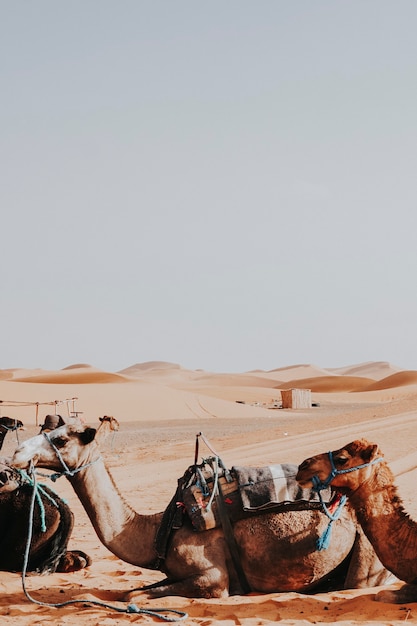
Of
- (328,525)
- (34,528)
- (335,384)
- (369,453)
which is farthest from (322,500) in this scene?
(335,384)

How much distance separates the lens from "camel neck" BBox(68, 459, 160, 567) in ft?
20.6

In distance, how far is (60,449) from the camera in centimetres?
625

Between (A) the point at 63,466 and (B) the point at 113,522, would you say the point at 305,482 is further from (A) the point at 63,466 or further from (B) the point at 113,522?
(A) the point at 63,466

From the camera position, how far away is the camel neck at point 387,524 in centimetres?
566

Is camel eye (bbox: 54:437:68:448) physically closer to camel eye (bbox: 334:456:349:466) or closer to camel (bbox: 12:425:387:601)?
camel (bbox: 12:425:387:601)

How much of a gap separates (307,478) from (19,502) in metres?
3.07

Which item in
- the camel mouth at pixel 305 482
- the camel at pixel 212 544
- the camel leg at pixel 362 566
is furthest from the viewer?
the camel leg at pixel 362 566

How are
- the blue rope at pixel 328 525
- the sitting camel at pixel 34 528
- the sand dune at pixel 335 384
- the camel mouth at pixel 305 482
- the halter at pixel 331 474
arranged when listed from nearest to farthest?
the halter at pixel 331 474 → the camel mouth at pixel 305 482 → the blue rope at pixel 328 525 → the sitting camel at pixel 34 528 → the sand dune at pixel 335 384

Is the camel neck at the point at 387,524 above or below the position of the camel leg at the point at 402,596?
above

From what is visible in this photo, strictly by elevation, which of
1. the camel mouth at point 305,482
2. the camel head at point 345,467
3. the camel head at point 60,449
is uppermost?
the camel head at point 60,449

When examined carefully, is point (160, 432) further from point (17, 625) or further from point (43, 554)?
point (17, 625)

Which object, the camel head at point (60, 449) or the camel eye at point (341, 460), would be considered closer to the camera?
the camel eye at point (341, 460)

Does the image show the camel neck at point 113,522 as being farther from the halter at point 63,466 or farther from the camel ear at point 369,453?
the camel ear at point 369,453

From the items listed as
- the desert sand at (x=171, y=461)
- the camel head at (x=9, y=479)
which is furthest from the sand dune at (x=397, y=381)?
the camel head at (x=9, y=479)
